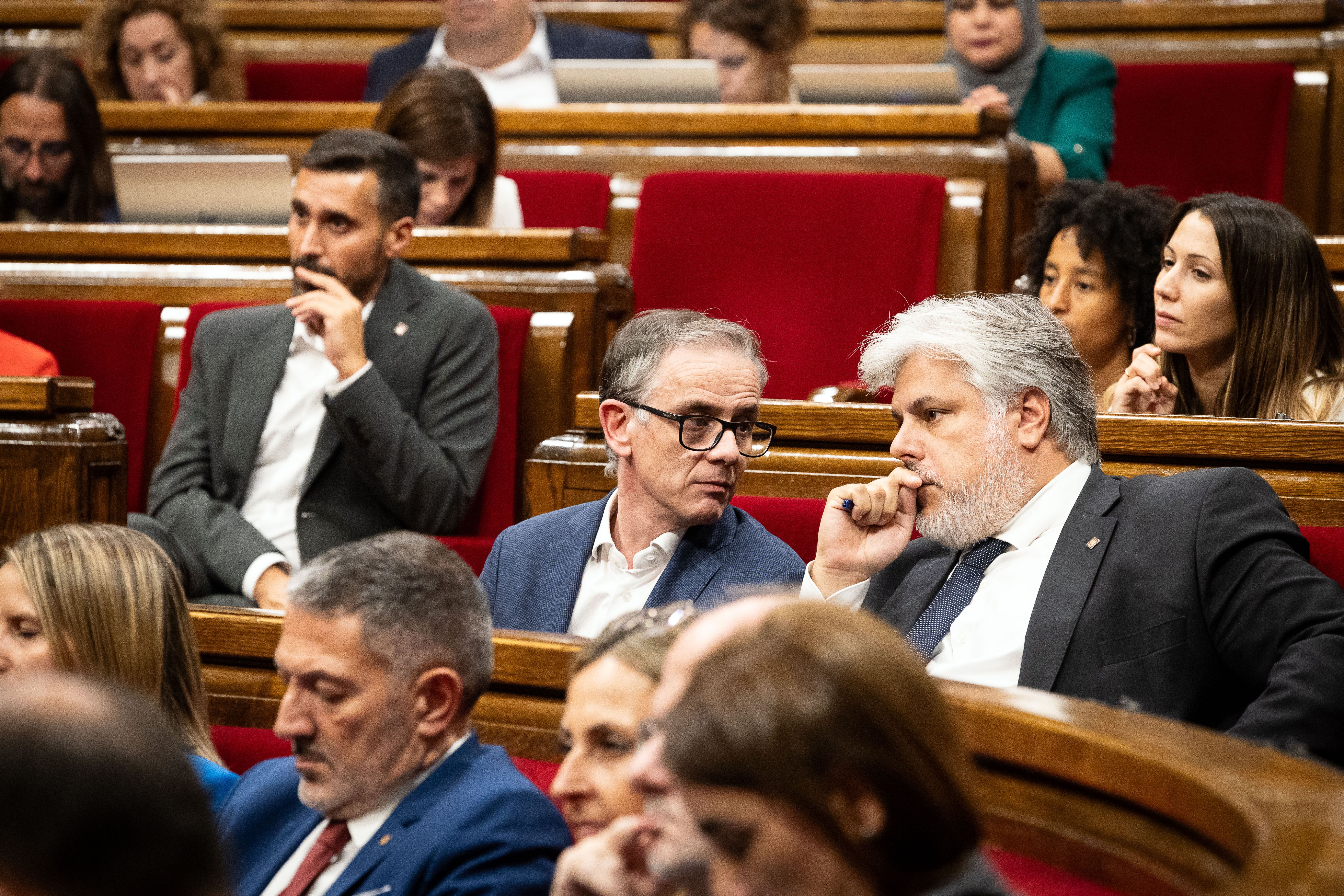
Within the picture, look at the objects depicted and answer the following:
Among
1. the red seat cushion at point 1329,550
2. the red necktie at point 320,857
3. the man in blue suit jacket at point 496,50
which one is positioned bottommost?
the red necktie at point 320,857

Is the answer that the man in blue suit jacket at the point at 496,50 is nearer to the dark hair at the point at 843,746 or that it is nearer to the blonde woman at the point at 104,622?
the blonde woman at the point at 104,622

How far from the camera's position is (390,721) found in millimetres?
965

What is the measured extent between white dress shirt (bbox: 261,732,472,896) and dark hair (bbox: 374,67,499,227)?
134cm

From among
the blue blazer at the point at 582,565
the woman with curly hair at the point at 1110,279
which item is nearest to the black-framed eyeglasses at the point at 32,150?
the blue blazer at the point at 582,565

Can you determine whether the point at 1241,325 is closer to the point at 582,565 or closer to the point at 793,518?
the point at 793,518

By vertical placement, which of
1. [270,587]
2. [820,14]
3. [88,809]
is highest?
[820,14]

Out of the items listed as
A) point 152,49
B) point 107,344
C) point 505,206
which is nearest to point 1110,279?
point 505,206

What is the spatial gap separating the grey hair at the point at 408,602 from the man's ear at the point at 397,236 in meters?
0.98

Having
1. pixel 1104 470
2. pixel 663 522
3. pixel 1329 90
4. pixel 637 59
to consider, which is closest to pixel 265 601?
pixel 663 522

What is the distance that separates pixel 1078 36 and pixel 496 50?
113cm

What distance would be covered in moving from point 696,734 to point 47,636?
0.77m

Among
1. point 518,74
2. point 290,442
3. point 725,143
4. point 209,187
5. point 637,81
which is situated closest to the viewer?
point 290,442

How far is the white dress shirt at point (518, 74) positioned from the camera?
289 cm

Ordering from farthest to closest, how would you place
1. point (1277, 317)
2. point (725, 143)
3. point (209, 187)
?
point (725, 143) → point (209, 187) → point (1277, 317)
